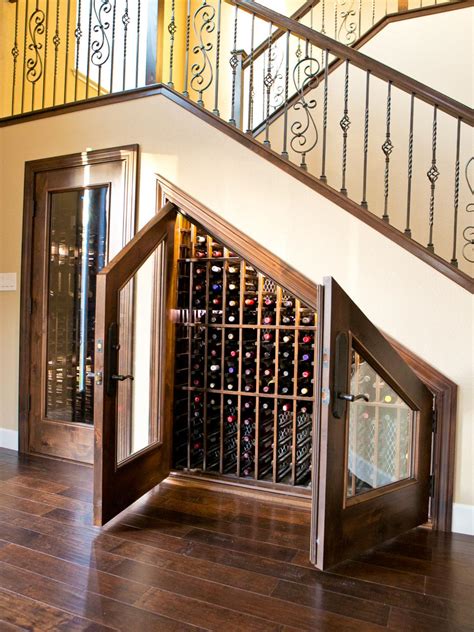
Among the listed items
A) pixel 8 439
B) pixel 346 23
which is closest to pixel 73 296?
pixel 8 439

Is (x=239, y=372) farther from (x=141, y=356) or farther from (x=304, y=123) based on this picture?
(x=304, y=123)

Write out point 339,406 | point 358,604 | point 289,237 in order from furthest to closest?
point 289,237 → point 339,406 → point 358,604

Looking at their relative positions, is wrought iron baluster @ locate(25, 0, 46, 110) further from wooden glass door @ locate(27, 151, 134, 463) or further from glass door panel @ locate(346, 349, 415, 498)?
glass door panel @ locate(346, 349, 415, 498)

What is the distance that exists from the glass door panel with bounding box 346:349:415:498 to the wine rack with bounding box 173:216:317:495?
0.55 meters

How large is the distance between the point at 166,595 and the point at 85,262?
2349mm

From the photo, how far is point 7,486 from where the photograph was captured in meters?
2.93

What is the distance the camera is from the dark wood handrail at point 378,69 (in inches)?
94.9

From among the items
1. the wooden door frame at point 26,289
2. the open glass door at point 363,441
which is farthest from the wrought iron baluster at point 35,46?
the open glass door at point 363,441

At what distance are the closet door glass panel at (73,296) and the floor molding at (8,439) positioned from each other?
39 cm

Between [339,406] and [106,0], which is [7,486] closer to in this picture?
[339,406]

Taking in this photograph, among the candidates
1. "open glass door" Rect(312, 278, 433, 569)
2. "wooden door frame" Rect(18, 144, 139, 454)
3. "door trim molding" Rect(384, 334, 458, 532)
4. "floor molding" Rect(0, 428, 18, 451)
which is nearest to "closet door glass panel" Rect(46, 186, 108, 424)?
"wooden door frame" Rect(18, 144, 139, 454)

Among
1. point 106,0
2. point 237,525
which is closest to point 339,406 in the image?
point 237,525

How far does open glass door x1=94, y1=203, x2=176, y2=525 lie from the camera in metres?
2.38

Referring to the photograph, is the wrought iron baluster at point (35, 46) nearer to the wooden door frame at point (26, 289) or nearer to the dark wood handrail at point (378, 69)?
the wooden door frame at point (26, 289)
